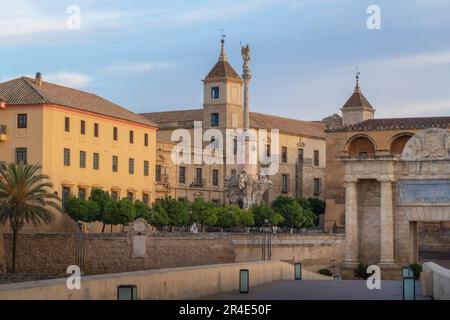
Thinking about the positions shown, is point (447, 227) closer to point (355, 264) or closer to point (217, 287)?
point (355, 264)

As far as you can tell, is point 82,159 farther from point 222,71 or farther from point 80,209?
point 222,71

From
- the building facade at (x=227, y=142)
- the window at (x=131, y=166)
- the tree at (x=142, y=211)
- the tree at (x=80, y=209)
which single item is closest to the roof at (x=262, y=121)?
the building facade at (x=227, y=142)

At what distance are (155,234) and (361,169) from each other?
815 inches

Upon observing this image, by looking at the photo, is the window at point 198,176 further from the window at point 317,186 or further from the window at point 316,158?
the window at point 316,158

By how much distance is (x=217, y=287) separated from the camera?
28797 mm

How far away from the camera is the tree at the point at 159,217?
7350 centimetres

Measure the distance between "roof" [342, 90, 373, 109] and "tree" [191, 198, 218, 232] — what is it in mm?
30833

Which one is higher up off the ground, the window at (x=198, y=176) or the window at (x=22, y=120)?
the window at (x=22, y=120)

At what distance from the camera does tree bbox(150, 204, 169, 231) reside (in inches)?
2894

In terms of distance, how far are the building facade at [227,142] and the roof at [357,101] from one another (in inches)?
363

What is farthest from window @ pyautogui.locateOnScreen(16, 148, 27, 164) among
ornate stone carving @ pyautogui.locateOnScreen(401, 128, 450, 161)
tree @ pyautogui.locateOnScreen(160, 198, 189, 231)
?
ornate stone carving @ pyautogui.locateOnScreen(401, 128, 450, 161)

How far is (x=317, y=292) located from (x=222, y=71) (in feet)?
252

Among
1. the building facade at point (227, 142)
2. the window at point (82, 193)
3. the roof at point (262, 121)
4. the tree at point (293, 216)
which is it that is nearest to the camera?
→ the window at point (82, 193)

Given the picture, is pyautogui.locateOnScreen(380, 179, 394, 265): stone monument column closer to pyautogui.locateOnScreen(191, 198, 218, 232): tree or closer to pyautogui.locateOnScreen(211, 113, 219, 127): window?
pyautogui.locateOnScreen(191, 198, 218, 232): tree
